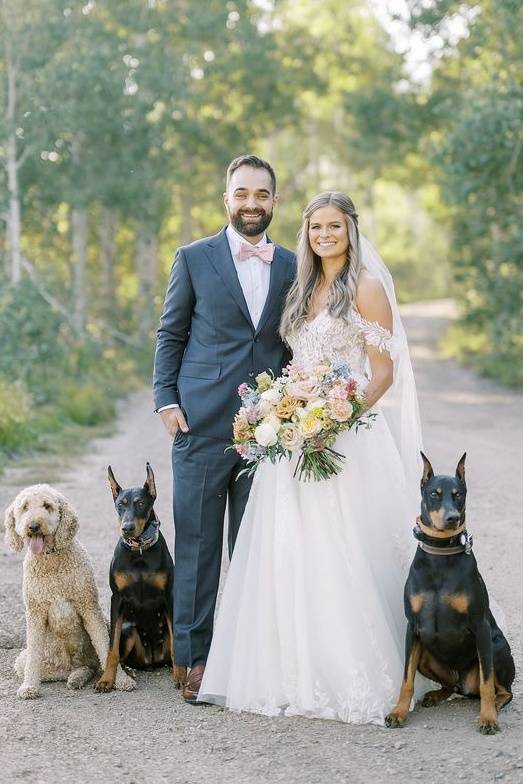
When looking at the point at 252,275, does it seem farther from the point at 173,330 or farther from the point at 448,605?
the point at 448,605

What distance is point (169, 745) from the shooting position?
181 inches

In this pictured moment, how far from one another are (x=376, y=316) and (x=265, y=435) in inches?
32.5

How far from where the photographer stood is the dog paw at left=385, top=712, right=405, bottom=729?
15.3 feet

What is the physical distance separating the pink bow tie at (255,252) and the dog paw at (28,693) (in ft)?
7.76

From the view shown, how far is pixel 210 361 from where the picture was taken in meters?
5.18

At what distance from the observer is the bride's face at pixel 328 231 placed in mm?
5043

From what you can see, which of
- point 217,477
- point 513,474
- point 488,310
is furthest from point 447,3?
point 217,477

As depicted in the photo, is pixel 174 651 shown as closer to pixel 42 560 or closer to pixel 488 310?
pixel 42 560

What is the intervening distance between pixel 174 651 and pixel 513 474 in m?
7.11

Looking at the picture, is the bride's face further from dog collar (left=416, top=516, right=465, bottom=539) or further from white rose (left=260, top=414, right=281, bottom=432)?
dog collar (left=416, top=516, right=465, bottom=539)

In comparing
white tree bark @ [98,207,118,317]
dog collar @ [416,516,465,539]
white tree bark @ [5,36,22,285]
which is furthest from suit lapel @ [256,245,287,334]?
white tree bark @ [98,207,118,317]

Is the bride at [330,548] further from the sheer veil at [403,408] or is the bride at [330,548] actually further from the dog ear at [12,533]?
the dog ear at [12,533]

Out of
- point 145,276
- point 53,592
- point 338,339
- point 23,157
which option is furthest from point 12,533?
point 145,276

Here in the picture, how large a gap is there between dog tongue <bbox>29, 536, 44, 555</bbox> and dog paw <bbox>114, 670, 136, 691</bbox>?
75cm
